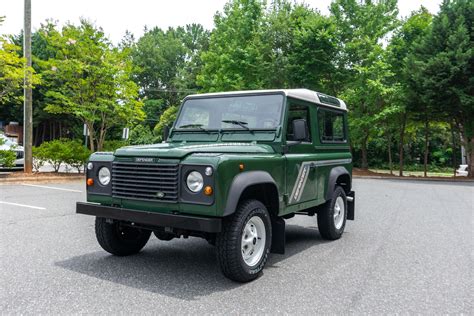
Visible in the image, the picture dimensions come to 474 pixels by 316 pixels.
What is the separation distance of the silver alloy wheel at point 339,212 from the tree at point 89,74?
42.5 feet

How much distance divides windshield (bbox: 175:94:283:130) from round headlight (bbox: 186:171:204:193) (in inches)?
55.7

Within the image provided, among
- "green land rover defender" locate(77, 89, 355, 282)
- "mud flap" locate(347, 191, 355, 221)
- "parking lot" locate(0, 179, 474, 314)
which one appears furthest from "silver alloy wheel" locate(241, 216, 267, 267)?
A: "mud flap" locate(347, 191, 355, 221)

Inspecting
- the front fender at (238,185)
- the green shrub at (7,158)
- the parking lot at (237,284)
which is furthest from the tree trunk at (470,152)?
the front fender at (238,185)

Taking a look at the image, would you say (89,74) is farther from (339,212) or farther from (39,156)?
(339,212)

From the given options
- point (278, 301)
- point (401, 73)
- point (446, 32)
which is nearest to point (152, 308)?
point (278, 301)

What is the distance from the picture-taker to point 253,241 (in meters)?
4.58

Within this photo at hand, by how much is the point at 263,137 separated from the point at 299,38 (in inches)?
819

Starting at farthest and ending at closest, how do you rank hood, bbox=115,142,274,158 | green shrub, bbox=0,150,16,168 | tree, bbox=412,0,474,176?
tree, bbox=412,0,474,176, green shrub, bbox=0,150,16,168, hood, bbox=115,142,274,158

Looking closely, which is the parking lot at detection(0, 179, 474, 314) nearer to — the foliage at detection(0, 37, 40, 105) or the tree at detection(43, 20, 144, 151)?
the foliage at detection(0, 37, 40, 105)

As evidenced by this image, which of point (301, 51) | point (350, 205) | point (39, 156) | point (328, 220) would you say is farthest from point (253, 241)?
point (301, 51)

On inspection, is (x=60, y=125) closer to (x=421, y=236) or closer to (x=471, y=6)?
(x=471, y=6)

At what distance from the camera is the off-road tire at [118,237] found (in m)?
5.10

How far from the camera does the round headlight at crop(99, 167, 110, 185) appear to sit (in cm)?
475

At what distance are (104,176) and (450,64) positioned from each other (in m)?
21.0
